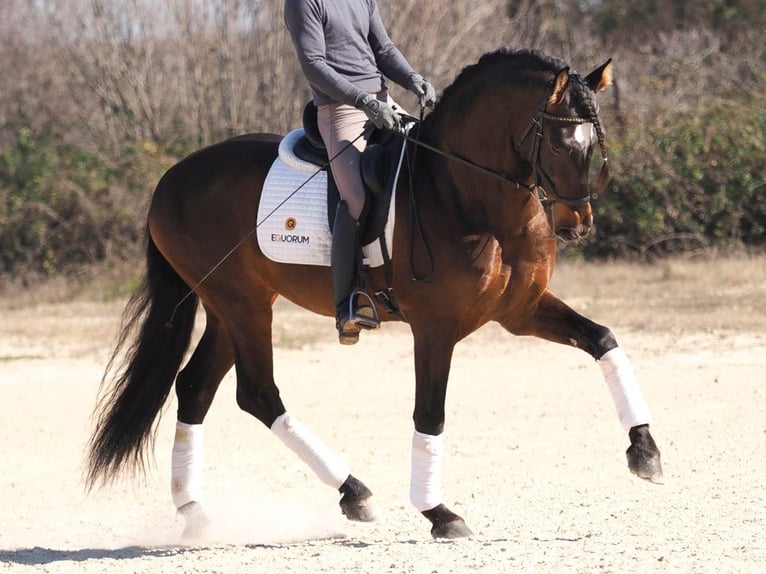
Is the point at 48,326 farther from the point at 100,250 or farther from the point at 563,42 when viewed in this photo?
the point at 563,42

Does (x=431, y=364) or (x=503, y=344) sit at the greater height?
(x=431, y=364)

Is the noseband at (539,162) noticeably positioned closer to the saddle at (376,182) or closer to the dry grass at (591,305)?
the saddle at (376,182)

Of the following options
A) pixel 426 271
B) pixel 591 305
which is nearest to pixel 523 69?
pixel 426 271

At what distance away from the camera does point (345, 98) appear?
219 inches

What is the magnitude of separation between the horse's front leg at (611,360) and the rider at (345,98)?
77 cm

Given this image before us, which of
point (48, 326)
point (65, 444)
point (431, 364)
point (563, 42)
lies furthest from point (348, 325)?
point (563, 42)

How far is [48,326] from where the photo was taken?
13.9 meters

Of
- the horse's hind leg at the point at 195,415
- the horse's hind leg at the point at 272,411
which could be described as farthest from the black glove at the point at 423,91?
the horse's hind leg at the point at 195,415

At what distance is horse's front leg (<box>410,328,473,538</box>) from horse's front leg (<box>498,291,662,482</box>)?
0.39 metres

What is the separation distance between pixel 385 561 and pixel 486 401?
14.8ft

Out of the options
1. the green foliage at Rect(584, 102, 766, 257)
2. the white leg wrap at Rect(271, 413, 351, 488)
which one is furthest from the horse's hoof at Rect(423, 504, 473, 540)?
the green foliage at Rect(584, 102, 766, 257)

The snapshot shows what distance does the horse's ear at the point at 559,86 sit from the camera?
4.90 metres

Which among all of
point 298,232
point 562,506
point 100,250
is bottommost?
point 100,250

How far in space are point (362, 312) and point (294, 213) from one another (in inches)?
27.9
